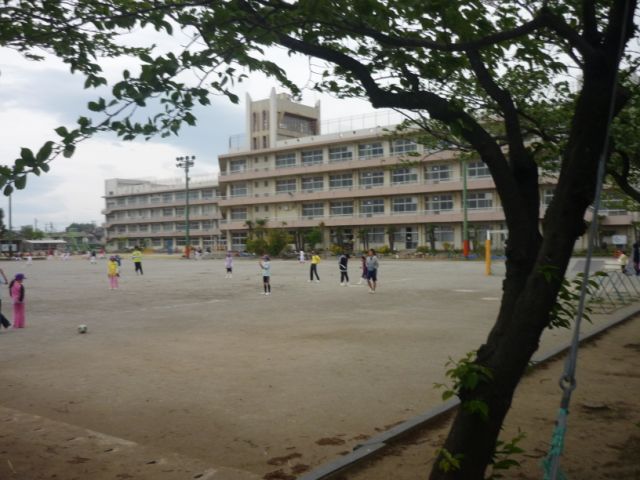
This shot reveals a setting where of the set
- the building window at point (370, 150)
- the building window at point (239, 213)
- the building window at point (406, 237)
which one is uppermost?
the building window at point (370, 150)

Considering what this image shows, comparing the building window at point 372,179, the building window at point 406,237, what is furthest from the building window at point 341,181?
the building window at point 406,237

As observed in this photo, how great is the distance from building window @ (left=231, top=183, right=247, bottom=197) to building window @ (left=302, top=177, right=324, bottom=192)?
9.81 m

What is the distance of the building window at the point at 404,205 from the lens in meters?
60.7

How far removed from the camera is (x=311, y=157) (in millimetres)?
67938

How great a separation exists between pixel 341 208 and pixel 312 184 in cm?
527

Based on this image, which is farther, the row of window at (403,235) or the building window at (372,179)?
the building window at (372,179)

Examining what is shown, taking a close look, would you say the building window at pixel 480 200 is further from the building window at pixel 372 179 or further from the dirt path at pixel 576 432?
the dirt path at pixel 576 432

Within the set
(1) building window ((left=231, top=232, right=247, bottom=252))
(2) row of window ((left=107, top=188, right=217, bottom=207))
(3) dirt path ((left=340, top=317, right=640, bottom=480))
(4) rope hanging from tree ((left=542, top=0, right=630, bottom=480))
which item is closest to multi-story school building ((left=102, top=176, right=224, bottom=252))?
(2) row of window ((left=107, top=188, right=217, bottom=207))

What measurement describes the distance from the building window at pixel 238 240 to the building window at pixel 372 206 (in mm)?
18758

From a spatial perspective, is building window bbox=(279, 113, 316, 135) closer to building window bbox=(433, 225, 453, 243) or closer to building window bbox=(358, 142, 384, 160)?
building window bbox=(358, 142, 384, 160)

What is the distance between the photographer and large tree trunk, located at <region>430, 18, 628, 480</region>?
10.1ft

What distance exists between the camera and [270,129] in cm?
7312

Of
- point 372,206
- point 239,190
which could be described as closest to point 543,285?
point 372,206

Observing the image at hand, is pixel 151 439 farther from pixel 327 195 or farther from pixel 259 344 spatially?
pixel 327 195
